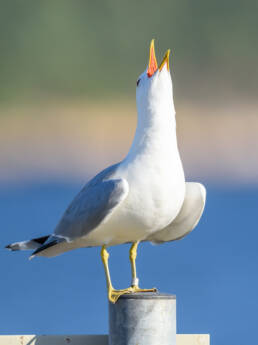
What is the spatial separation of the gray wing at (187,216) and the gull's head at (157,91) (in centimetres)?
98

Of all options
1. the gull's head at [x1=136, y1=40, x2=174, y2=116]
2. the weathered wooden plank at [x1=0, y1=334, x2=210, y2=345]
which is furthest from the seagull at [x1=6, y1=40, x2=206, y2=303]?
the weathered wooden plank at [x1=0, y1=334, x2=210, y2=345]

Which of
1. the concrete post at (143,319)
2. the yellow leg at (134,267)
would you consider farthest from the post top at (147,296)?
the yellow leg at (134,267)

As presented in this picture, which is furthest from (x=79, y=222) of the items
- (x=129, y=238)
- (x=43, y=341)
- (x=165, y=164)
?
(x=43, y=341)

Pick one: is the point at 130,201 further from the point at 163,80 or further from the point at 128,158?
the point at 163,80

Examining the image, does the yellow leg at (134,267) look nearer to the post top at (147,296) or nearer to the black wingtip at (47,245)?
the post top at (147,296)

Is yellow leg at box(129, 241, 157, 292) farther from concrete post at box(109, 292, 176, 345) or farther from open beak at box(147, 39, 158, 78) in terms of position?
open beak at box(147, 39, 158, 78)

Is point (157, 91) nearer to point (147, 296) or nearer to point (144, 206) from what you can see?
point (144, 206)

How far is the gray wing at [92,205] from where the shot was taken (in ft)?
22.6

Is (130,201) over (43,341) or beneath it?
over

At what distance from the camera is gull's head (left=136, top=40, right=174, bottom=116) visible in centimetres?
731

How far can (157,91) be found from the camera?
24.0 ft

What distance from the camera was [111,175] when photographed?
717 cm

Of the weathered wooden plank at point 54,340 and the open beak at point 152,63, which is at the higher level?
the open beak at point 152,63

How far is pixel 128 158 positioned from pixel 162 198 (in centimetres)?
61
